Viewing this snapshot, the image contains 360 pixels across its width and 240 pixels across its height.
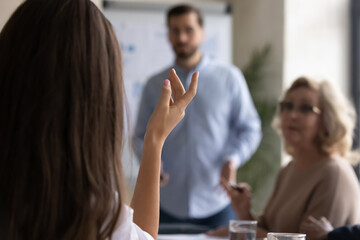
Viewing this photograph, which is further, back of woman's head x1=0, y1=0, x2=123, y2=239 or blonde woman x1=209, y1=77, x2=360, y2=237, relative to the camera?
blonde woman x1=209, y1=77, x2=360, y2=237

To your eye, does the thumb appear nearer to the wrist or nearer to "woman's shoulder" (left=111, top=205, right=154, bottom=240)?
the wrist

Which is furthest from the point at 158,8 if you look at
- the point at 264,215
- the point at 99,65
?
the point at 99,65

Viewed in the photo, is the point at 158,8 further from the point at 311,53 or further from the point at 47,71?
the point at 47,71

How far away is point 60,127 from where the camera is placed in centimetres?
113

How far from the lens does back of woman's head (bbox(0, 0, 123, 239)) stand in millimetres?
1121

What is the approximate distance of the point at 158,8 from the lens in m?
5.57

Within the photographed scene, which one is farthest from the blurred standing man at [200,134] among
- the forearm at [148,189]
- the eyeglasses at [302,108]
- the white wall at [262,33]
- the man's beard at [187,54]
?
the forearm at [148,189]

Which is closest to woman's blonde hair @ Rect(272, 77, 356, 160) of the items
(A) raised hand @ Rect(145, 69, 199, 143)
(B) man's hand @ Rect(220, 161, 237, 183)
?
(B) man's hand @ Rect(220, 161, 237, 183)

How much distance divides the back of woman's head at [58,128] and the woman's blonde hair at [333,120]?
70.3 inches

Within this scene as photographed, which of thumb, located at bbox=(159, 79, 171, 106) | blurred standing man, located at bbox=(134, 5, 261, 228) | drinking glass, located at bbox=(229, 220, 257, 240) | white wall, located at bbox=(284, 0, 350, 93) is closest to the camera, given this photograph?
thumb, located at bbox=(159, 79, 171, 106)

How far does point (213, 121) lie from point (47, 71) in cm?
303

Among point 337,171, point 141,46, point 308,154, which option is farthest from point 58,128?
point 141,46

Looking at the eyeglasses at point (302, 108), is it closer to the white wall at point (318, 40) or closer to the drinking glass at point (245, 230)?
the drinking glass at point (245, 230)

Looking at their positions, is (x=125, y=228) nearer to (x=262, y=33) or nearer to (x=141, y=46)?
(x=141, y=46)
